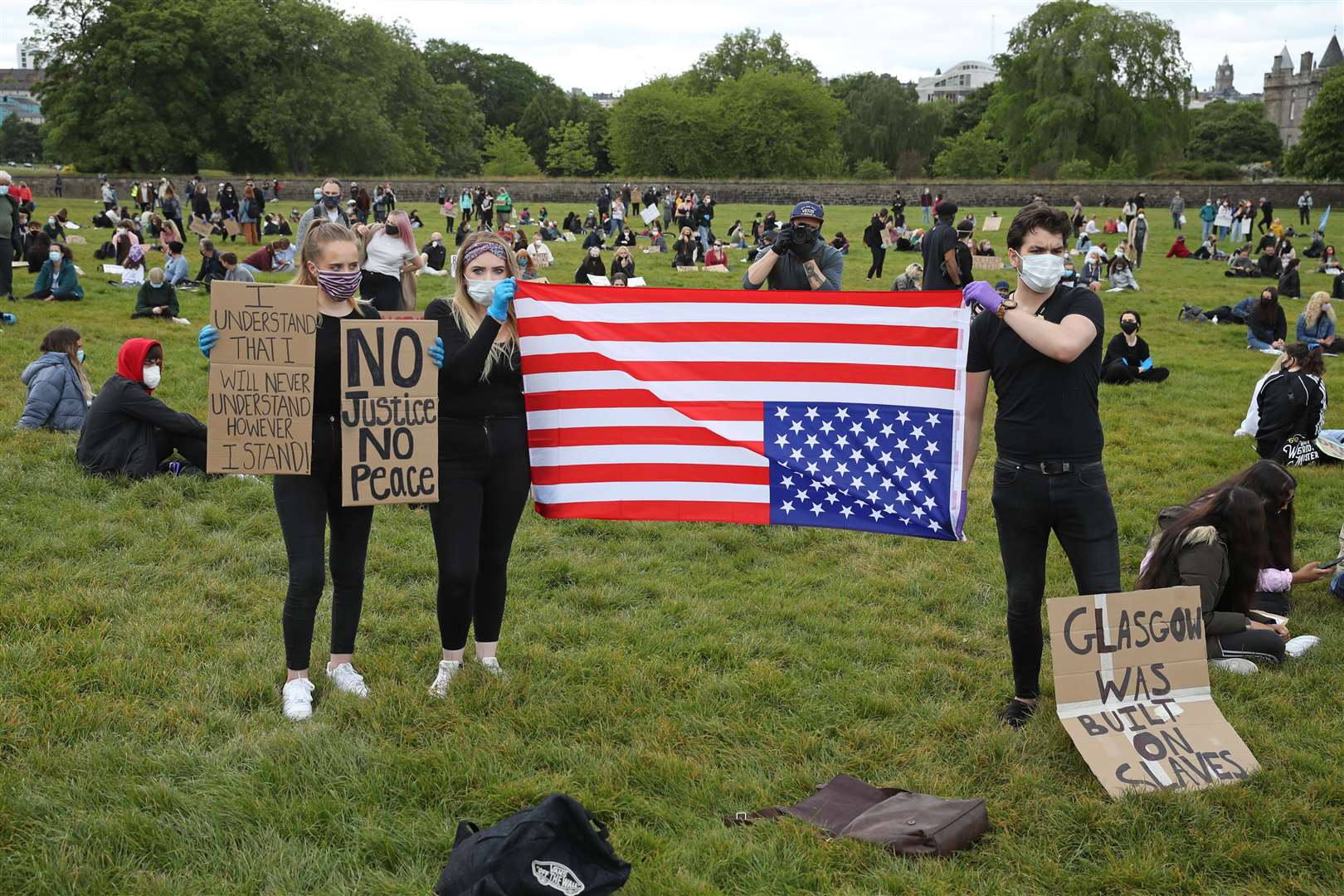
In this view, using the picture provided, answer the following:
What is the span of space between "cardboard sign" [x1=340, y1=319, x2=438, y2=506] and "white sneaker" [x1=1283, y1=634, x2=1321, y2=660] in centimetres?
485

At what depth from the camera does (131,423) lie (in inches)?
359

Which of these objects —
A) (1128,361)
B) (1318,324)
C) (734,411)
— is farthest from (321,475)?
(1318,324)

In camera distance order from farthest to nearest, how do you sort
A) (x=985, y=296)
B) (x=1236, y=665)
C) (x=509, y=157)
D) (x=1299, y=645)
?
(x=509, y=157), (x=1299, y=645), (x=1236, y=665), (x=985, y=296)

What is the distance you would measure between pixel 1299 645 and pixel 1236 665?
1.92 ft

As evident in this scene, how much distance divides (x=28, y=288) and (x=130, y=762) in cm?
1793

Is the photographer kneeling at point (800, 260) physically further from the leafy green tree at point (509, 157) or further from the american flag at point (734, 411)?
the leafy green tree at point (509, 157)

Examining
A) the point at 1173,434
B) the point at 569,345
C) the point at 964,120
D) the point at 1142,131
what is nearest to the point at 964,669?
the point at 569,345

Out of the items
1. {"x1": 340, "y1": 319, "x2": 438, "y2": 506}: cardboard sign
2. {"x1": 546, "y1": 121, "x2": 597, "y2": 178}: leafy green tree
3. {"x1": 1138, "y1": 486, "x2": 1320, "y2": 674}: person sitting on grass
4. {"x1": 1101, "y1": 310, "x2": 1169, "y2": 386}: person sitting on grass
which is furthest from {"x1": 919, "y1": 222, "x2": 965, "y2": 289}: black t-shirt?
{"x1": 546, "y1": 121, "x2": 597, "y2": 178}: leafy green tree

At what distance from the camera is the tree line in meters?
61.8

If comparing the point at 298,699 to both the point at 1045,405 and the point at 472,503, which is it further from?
the point at 1045,405

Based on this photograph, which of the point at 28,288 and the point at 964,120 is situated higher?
the point at 964,120

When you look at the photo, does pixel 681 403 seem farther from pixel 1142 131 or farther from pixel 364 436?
pixel 1142 131

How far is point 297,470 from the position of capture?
15.5ft

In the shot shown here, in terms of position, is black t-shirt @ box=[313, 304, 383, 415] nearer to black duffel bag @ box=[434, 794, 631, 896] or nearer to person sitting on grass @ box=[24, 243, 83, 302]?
black duffel bag @ box=[434, 794, 631, 896]
